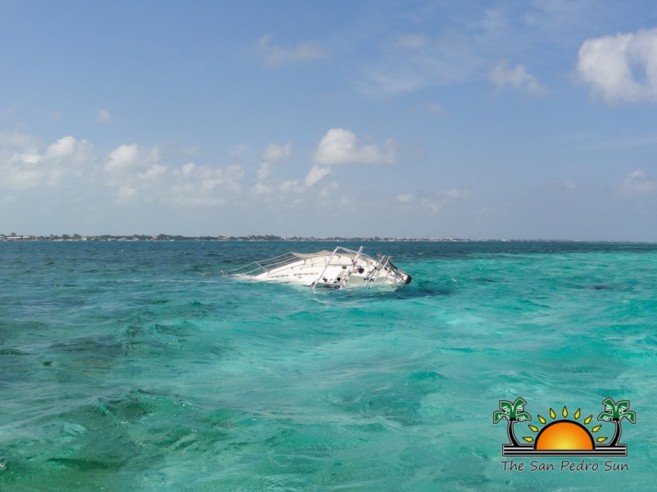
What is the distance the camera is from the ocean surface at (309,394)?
775 centimetres

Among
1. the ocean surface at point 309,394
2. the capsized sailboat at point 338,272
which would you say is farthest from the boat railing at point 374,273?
the ocean surface at point 309,394

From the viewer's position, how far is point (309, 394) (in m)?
11.8

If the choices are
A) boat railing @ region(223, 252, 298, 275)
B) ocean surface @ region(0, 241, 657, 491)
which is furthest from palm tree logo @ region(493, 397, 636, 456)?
boat railing @ region(223, 252, 298, 275)

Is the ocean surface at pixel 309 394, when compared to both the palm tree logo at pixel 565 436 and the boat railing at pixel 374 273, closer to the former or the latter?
the palm tree logo at pixel 565 436

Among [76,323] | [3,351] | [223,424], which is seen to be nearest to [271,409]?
[223,424]

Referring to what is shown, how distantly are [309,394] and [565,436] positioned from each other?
5376 millimetres

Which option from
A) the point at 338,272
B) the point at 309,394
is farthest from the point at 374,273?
the point at 309,394

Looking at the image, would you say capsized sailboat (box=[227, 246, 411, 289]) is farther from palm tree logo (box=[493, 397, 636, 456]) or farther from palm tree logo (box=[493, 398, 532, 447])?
palm tree logo (box=[493, 397, 636, 456])

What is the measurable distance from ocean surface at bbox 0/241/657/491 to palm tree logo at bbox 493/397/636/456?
160 millimetres

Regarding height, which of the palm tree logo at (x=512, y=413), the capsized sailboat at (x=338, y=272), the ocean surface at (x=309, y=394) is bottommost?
the ocean surface at (x=309, y=394)

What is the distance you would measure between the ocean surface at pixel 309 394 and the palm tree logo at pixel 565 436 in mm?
160

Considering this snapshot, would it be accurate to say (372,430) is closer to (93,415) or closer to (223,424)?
(223,424)

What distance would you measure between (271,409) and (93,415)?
10.8ft

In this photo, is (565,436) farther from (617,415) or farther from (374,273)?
(374,273)
